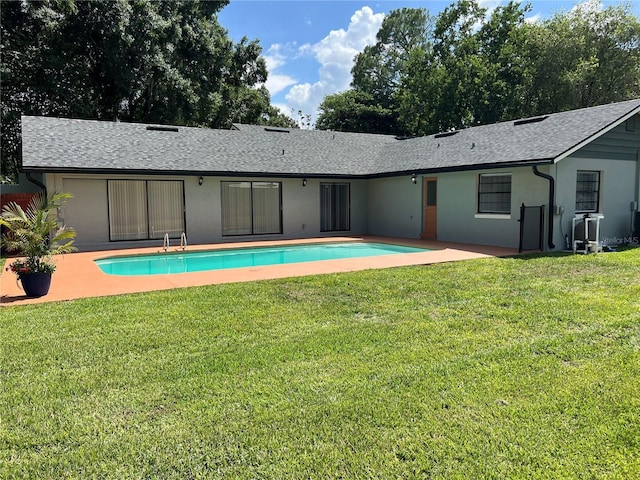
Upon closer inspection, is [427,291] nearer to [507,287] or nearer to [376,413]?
[507,287]

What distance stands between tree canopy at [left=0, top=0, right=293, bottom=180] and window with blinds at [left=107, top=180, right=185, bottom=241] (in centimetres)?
1099

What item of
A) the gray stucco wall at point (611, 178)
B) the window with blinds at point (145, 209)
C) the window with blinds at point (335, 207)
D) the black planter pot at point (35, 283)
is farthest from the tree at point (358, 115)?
the black planter pot at point (35, 283)

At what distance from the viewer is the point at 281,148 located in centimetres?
1941

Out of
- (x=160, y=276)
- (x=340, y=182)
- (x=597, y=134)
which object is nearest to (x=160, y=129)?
(x=340, y=182)

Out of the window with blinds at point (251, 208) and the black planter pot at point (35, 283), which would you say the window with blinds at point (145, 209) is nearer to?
the window with blinds at point (251, 208)

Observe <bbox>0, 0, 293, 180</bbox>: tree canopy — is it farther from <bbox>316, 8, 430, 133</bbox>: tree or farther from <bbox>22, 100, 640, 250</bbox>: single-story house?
<bbox>316, 8, 430, 133</bbox>: tree

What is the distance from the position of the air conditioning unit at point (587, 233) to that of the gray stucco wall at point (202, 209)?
29.6 ft

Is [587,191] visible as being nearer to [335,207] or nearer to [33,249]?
[335,207]

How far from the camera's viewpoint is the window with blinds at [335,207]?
62.5ft

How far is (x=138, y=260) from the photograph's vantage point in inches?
508

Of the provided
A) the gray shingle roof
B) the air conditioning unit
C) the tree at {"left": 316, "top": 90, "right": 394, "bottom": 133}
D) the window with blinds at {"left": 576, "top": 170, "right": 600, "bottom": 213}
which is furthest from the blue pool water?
→ the tree at {"left": 316, "top": 90, "right": 394, "bottom": 133}

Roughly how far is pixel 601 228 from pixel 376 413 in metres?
13.6

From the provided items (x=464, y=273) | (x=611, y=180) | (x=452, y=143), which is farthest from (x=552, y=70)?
(x=464, y=273)

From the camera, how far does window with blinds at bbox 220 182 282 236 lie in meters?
16.9
